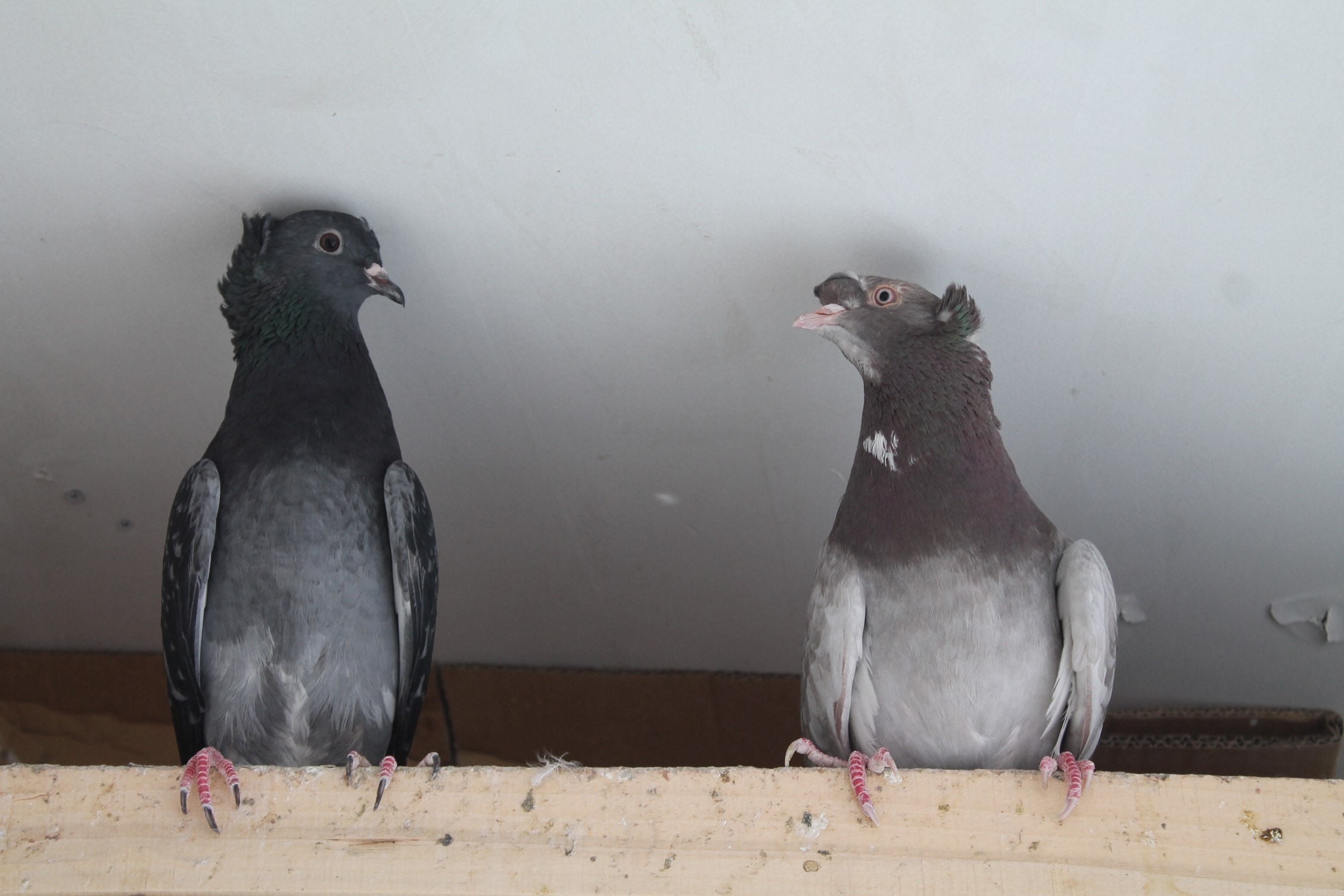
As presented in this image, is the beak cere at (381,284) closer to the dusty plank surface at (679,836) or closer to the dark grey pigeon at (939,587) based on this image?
the dark grey pigeon at (939,587)

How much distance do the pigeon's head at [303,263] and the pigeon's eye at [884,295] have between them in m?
0.97

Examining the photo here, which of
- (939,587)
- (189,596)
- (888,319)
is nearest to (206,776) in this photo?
(189,596)

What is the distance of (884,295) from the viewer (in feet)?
7.32

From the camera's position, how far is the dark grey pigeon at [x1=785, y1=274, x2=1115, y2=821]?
2064mm

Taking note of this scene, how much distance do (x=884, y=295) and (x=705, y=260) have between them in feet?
1.22

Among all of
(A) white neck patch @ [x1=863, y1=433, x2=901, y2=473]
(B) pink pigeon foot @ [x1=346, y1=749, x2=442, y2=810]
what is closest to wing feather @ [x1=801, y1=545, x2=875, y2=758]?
(A) white neck patch @ [x1=863, y1=433, x2=901, y2=473]

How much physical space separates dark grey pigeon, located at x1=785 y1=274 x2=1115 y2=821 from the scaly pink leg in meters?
0.99

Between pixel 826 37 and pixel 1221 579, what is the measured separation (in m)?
1.82

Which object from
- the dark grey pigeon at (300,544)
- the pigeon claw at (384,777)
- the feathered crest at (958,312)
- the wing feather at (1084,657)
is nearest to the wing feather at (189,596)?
the dark grey pigeon at (300,544)

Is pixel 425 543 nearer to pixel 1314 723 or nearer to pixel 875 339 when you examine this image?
pixel 875 339

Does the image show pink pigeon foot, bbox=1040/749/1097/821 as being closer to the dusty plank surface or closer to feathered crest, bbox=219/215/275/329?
the dusty plank surface

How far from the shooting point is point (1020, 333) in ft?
7.79

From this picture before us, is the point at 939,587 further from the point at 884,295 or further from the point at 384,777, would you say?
the point at 384,777

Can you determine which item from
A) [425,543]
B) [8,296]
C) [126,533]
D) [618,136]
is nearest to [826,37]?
[618,136]
